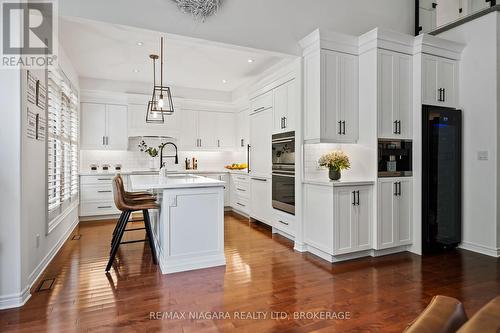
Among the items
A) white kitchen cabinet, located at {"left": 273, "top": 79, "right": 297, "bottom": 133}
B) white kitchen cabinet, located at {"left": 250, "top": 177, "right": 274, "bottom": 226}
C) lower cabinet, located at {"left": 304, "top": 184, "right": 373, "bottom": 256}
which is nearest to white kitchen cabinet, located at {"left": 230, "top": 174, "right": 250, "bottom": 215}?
white kitchen cabinet, located at {"left": 250, "top": 177, "right": 274, "bottom": 226}

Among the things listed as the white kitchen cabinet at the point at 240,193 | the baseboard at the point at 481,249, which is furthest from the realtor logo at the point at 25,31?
the baseboard at the point at 481,249

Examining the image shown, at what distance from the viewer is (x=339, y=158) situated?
11.5 ft

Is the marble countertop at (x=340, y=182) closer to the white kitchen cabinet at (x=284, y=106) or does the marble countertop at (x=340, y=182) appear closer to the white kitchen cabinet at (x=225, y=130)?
the white kitchen cabinet at (x=284, y=106)

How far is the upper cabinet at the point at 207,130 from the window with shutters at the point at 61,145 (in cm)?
222

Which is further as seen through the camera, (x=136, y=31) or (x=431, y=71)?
(x=431, y=71)

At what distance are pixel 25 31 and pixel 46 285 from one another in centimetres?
228

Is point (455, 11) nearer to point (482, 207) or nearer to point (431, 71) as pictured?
point (431, 71)

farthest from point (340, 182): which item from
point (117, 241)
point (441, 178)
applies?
point (117, 241)

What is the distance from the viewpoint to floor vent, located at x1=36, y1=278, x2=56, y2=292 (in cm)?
269

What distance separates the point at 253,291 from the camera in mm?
2619

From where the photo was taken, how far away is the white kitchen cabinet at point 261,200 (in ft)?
15.7

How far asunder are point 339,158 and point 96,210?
4639 millimetres

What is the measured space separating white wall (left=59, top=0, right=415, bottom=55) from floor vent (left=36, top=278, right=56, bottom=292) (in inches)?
98.8

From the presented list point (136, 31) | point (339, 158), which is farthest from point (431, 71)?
point (136, 31)
